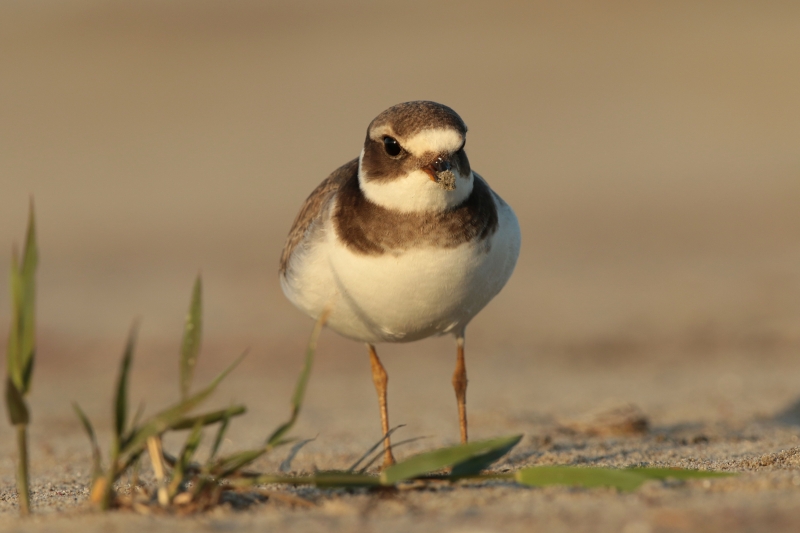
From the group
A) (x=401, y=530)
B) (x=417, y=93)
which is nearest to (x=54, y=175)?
(x=417, y=93)

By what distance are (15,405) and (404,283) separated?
153 centimetres

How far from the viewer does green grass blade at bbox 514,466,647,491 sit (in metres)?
2.72

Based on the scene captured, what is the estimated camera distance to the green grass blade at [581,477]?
2724mm

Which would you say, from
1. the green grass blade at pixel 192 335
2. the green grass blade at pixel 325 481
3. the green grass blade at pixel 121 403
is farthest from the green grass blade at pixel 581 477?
the green grass blade at pixel 121 403

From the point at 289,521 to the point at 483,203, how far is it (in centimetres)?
171

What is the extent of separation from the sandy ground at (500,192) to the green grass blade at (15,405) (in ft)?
0.94

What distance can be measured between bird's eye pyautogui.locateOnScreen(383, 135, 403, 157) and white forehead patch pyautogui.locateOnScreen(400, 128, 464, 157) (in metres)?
0.10

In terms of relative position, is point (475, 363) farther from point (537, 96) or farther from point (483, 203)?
point (537, 96)

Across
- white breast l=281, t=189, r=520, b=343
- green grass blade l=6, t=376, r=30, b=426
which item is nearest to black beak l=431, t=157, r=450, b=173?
white breast l=281, t=189, r=520, b=343

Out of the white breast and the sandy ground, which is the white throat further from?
the sandy ground

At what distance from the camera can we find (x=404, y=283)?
3.69m

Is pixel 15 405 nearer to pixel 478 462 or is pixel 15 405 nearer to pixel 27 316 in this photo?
pixel 27 316

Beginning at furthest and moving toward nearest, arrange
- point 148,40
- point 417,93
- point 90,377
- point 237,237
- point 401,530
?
1. point 148,40
2. point 417,93
3. point 237,237
4. point 90,377
5. point 401,530

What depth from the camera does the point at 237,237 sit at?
14070mm
